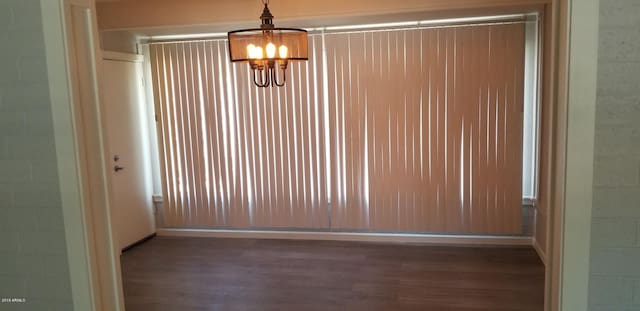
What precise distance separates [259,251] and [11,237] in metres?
3.24

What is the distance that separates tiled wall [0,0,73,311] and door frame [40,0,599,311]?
0.05 m

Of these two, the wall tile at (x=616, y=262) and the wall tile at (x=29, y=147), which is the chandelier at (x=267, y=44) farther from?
the wall tile at (x=616, y=262)

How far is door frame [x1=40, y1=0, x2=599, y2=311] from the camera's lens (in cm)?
138

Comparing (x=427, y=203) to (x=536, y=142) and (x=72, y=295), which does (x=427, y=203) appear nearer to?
(x=536, y=142)

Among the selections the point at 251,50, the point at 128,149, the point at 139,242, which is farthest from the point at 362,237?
the point at 251,50

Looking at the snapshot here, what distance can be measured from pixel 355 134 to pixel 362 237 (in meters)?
1.16

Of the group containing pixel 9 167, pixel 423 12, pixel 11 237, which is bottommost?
pixel 11 237

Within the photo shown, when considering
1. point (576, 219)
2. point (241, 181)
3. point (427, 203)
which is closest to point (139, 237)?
point (241, 181)

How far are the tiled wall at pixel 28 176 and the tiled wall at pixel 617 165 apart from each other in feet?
6.08

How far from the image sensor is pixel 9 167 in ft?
5.76

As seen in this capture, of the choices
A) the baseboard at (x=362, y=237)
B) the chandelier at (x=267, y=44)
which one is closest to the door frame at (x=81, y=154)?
the chandelier at (x=267, y=44)

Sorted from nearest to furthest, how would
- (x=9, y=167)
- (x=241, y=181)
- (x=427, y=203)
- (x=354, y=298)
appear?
1. (x=9, y=167)
2. (x=354, y=298)
3. (x=427, y=203)
4. (x=241, y=181)

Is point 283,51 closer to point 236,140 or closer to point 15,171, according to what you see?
point 15,171

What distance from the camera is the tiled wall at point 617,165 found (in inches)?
53.2
